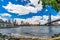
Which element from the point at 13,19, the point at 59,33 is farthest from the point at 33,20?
the point at 59,33

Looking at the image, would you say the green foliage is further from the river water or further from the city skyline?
the river water

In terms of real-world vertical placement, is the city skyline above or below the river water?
above

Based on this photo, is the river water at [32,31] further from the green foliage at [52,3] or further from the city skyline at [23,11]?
the green foliage at [52,3]

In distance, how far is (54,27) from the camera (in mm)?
1657

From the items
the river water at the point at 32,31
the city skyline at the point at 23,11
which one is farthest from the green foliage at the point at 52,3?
the river water at the point at 32,31

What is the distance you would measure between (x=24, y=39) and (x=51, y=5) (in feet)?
1.65

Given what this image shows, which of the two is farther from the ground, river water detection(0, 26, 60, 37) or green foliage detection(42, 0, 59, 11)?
green foliage detection(42, 0, 59, 11)

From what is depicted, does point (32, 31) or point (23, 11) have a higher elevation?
point (23, 11)

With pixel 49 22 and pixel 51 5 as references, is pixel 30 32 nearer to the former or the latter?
pixel 49 22

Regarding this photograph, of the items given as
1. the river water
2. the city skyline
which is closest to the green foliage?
the city skyline

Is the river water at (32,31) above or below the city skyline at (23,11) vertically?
below

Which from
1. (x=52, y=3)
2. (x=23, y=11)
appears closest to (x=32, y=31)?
(x=23, y=11)

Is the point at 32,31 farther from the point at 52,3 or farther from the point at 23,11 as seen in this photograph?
the point at 52,3

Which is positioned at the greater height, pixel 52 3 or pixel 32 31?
pixel 52 3
